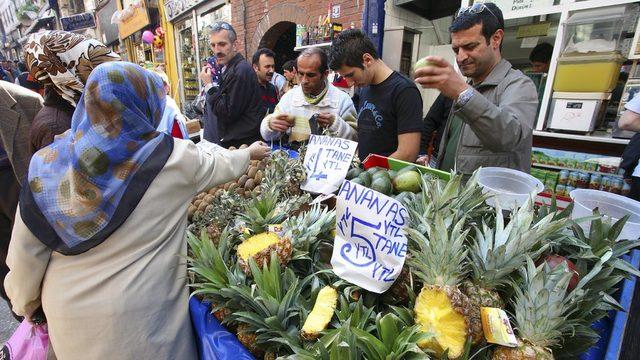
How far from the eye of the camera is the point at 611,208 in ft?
5.10

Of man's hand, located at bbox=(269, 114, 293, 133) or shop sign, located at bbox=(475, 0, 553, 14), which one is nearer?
man's hand, located at bbox=(269, 114, 293, 133)

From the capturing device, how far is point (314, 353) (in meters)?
0.96

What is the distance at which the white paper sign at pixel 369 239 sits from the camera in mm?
1100

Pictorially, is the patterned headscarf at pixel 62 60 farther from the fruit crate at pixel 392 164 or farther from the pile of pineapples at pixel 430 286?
the fruit crate at pixel 392 164

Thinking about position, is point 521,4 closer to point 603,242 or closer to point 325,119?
point 325,119

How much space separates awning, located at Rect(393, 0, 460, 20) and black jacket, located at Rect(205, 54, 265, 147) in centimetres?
313

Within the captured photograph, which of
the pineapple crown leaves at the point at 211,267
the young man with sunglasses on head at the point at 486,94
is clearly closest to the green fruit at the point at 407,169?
the young man with sunglasses on head at the point at 486,94

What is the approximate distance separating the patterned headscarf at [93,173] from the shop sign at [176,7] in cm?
995

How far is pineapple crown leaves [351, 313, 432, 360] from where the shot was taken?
2.90 ft

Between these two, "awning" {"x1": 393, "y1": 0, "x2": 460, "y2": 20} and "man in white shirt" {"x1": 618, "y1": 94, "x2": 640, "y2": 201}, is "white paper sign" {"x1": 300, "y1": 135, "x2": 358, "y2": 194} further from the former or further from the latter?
"awning" {"x1": 393, "y1": 0, "x2": 460, "y2": 20}

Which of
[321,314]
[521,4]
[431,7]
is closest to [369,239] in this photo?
[321,314]

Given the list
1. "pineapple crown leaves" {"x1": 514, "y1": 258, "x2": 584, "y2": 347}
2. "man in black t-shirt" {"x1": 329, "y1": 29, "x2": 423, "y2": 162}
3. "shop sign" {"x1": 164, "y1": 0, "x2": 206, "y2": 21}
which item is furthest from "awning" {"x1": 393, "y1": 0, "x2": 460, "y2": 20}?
"shop sign" {"x1": 164, "y1": 0, "x2": 206, "y2": 21}

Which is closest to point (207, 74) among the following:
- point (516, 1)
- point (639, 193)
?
point (516, 1)

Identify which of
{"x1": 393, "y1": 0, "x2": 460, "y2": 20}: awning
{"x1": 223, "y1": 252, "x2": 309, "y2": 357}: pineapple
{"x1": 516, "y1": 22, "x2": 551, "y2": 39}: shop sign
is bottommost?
{"x1": 223, "y1": 252, "x2": 309, "y2": 357}: pineapple
